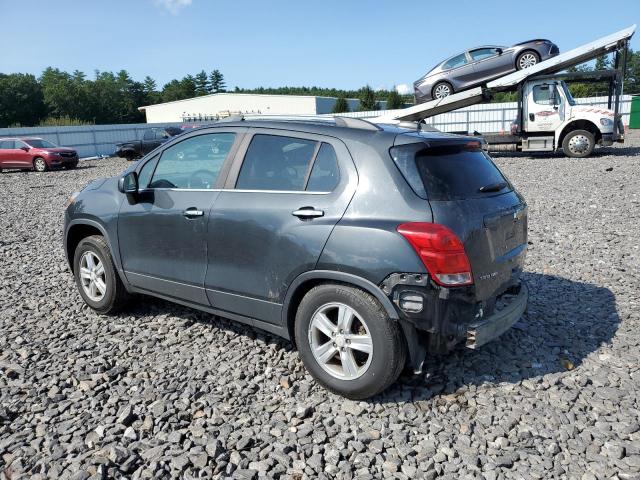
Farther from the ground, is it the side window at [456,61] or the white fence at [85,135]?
the side window at [456,61]

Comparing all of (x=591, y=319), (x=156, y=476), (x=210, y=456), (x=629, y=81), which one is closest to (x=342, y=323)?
(x=210, y=456)

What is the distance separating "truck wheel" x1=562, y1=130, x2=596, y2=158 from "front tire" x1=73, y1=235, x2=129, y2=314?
16.3 meters

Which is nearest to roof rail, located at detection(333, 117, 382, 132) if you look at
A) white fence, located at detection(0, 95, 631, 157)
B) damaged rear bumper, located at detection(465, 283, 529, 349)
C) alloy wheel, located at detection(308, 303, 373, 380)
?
alloy wheel, located at detection(308, 303, 373, 380)

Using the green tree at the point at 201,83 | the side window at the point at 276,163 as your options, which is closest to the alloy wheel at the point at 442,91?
the side window at the point at 276,163

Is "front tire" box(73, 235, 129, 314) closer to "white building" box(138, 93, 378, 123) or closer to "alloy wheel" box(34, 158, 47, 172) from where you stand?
"alloy wheel" box(34, 158, 47, 172)

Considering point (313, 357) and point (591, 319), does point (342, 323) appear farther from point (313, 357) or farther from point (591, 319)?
point (591, 319)

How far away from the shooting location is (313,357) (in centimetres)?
343

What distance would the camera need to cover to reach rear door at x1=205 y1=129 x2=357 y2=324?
10.8 ft

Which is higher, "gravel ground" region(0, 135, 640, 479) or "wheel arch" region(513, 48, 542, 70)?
"wheel arch" region(513, 48, 542, 70)

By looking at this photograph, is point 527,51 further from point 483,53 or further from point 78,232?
point 78,232

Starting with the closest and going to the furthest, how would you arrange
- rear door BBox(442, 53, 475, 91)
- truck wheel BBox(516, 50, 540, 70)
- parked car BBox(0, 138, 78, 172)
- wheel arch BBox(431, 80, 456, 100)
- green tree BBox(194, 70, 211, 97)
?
truck wheel BBox(516, 50, 540, 70) < rear door BBox(442, 53, 475, 91) < wheel arch BBox(431, 80, 456, 100) < parked car BBox(0, 138, 78, 172) < green tree BBox(194, 70, 211, 97)

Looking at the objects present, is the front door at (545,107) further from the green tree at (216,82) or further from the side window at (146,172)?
the green tree at (216,82)

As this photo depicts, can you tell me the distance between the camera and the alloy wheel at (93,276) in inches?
191

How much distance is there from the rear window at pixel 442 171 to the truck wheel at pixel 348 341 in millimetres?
755
